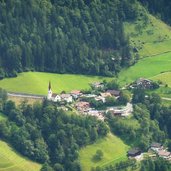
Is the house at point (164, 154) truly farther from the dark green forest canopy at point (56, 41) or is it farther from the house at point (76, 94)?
the dark green forest canopy at point (56, 41)

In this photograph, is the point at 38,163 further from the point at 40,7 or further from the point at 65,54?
the point at 40,7

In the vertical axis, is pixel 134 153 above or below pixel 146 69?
below

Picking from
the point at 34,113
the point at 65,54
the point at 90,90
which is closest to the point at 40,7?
the point at 65,54

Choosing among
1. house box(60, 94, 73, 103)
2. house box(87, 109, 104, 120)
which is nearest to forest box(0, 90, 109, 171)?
house box(87, 109, 104, 120)

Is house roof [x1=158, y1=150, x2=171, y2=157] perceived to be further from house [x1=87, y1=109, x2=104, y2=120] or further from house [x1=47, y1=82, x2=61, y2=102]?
house [x1=47, y1=82, x2=61, y2=102]

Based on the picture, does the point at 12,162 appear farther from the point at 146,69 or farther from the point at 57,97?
the point at 146,69

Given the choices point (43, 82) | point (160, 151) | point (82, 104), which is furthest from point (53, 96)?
point (160, 151)
